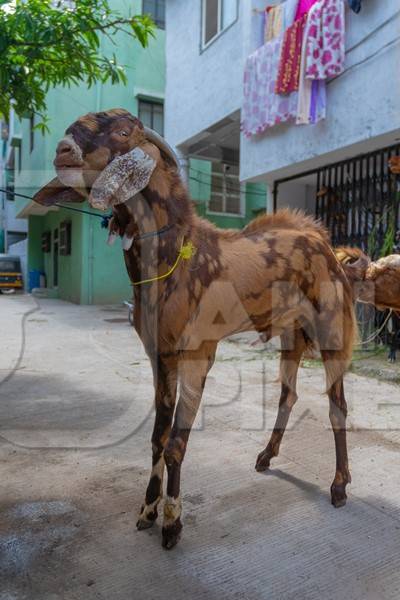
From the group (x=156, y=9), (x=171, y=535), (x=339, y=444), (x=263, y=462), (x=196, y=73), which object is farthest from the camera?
(x=156, y=9)

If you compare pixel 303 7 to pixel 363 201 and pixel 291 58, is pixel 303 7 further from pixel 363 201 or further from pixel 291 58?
pixel 363 201

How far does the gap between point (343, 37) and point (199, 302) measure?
5491mm

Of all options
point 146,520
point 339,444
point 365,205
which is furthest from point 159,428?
point 365,205

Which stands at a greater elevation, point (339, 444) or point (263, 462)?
point (339, 444)

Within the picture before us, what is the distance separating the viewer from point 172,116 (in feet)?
33.6

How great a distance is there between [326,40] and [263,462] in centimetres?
560

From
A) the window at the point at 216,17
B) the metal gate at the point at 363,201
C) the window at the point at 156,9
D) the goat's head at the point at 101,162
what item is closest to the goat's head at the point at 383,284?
the goat's head at the point at 101,162

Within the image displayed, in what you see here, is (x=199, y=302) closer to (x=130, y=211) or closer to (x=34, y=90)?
(x=130, y=211)

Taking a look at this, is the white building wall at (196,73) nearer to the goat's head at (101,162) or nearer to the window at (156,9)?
the window at (156,9)

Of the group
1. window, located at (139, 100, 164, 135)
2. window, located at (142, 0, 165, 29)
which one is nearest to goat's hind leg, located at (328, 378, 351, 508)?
window, located at (139, 100, 164, 135)

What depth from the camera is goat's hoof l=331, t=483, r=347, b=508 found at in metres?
2.44

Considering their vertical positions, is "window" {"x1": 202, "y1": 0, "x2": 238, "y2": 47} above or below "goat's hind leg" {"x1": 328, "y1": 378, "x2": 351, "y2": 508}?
above

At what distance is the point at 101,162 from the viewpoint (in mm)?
1888

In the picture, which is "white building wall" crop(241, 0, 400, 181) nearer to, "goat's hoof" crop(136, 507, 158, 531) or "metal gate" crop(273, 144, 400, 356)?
"metal gate" crop(273, 144, 400, 356)
